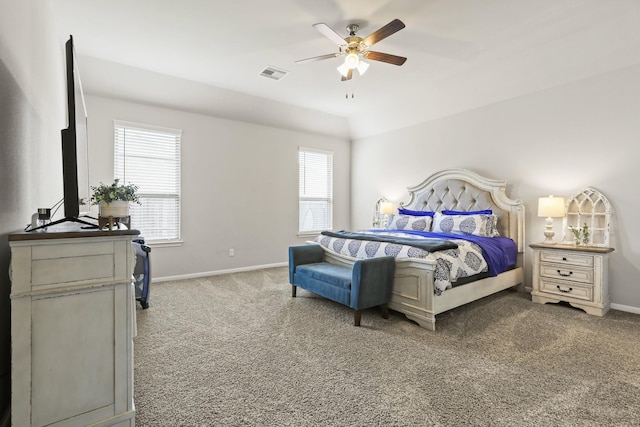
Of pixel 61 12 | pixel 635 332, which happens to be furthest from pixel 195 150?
pixel 635 332

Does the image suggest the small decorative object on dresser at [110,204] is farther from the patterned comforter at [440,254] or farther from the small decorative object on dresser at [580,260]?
the small decorative object on dresser at [580,260]

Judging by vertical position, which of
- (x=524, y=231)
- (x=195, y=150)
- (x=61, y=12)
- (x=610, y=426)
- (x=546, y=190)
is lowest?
(x=610, y=426)

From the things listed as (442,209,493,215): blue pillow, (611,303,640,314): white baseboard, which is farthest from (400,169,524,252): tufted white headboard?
(611,303,640,314): white baseboard

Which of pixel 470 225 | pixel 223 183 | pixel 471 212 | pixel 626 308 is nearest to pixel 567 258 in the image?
pixel 626 308

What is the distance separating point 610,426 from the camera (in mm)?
1615

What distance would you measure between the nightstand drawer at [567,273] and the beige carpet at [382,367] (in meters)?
0.36

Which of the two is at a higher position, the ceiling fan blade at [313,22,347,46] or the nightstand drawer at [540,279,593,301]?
the ceiling fan blade at [313,22,347,46]

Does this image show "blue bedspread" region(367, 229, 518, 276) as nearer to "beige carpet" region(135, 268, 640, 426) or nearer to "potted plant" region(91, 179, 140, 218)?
"beige carpet" region(135, 268, 640, 426)

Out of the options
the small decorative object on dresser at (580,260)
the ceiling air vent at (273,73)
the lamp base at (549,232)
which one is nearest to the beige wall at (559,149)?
the small decorative object on dresser at (580,260)

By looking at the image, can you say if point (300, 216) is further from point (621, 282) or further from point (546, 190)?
point (621, 282)

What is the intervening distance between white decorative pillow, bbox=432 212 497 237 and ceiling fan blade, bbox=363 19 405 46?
2653mm

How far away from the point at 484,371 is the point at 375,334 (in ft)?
2.91

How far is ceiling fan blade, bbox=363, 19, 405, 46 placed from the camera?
2.48 meters

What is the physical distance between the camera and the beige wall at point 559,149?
3.42 m
